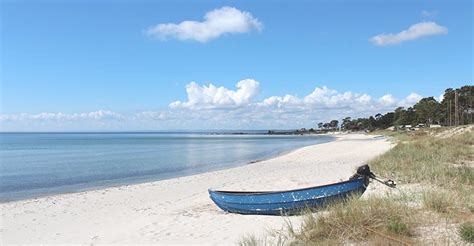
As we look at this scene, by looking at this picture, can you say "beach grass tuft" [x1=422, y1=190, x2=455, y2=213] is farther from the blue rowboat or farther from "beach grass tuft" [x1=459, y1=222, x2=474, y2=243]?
the blue rowboat

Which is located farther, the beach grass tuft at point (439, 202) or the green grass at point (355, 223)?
the beach grass tuft at point (439, 202)

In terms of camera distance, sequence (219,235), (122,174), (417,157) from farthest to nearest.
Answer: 1. (122,174)
2. (417,157)
3. (219,235)

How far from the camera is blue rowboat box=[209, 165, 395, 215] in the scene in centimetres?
967

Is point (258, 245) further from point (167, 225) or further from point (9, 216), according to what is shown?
point (9, 216)

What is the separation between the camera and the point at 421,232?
680 centimetres

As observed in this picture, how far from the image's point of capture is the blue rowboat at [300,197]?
31.7 feet

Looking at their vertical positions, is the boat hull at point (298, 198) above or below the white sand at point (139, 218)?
above

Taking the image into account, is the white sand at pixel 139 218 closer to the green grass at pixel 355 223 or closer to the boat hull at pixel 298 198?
the boat hull at pixel 298 198

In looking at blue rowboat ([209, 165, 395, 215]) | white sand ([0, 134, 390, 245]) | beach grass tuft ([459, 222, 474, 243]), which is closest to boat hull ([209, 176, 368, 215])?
blue rowboat ([209, 165, 395, 215])

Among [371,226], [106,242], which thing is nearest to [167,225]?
[106,242]

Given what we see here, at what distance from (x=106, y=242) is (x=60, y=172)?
21.1m

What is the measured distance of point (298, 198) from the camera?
9.81 m

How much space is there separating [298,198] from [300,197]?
51 millimetres

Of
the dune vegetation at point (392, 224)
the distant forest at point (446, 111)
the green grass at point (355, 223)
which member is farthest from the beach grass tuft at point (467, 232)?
the distant forest at point (446, 111)
